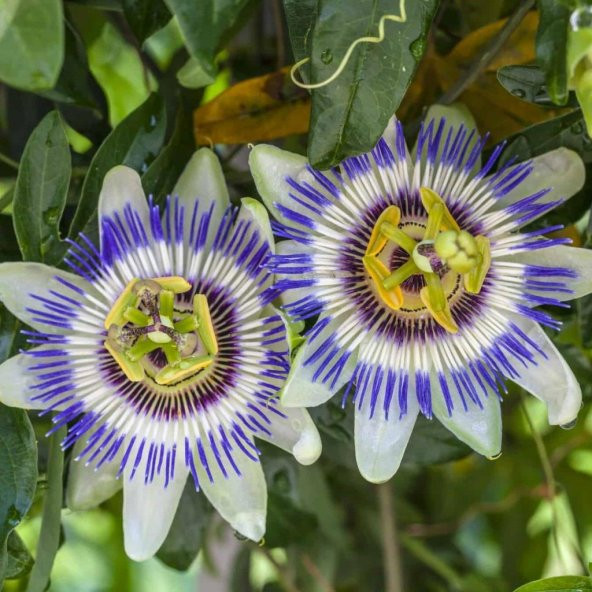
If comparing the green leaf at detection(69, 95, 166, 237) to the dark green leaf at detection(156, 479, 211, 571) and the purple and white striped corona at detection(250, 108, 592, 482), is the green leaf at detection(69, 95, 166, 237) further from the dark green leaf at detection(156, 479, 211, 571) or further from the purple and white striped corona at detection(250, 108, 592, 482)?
the dark green leaf at detection(156, 479, 211, 571)

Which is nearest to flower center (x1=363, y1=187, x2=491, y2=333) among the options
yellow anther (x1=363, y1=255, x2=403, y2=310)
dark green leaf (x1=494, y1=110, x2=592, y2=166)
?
yellow anther (x1=363, y1=255, x2=403, y2=310)

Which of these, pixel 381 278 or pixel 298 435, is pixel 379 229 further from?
pixel 298 435

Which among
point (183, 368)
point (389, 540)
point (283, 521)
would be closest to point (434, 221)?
point (183, 368)

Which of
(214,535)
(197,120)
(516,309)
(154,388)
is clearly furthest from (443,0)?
→ (214,535)

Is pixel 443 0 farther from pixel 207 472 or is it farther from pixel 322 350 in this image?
pixel 207 472

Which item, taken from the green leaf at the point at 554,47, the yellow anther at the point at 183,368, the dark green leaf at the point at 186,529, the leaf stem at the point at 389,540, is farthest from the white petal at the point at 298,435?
the leaf stem at the point at 389,540

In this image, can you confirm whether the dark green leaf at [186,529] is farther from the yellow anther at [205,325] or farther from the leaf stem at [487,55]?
the leaf stem at [487,55]
